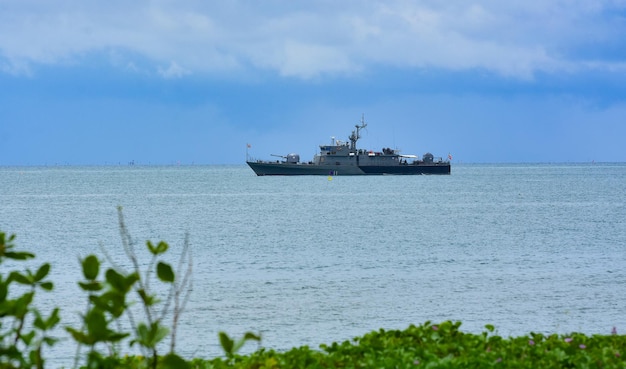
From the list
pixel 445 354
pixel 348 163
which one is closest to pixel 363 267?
pixel 445 354

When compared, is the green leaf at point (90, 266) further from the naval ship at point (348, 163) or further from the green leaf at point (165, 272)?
the naval ship at point (348, 163)

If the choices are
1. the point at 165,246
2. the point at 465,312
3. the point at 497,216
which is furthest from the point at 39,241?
the point at 165,246

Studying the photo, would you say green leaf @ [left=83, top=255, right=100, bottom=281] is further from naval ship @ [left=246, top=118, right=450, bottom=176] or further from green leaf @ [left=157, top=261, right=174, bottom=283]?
naval ship @ [left=246, top=118, right=450, bottom=176]

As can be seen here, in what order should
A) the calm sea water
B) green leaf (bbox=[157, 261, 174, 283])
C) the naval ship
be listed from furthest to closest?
1. the naval ship
2. the calm sea water
3. green leaf (bbox=[157, 261, 174, 283])

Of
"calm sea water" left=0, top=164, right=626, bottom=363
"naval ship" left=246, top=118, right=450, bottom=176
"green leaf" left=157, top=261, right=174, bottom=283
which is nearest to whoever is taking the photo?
"green leaf" left=157, top=261, right=174, bottom=283

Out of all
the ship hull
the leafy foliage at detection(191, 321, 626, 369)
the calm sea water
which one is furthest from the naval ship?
the leafy foliage at detection(191, 321, 626, 369)

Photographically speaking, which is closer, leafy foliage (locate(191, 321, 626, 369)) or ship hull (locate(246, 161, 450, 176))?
leafy foliage (locate(191, 321, 626, 369))

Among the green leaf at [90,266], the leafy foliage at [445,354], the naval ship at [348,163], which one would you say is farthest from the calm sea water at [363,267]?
the naval ship at [348,163]

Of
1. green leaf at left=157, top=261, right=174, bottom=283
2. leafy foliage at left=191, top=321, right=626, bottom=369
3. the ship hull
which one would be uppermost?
green leaf at left=157, top=261, right=174, bottom=283

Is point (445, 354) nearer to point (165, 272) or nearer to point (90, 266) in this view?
point (165, 272)

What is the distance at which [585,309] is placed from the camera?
17.2 metres

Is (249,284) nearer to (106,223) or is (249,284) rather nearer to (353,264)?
(353,264)

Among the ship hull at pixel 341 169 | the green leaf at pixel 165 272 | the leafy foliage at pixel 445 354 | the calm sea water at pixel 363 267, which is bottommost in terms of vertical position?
the calm sea water at pixel 363 267

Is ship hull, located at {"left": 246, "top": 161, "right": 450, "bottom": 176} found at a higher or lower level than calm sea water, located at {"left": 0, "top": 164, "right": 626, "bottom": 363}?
higher
